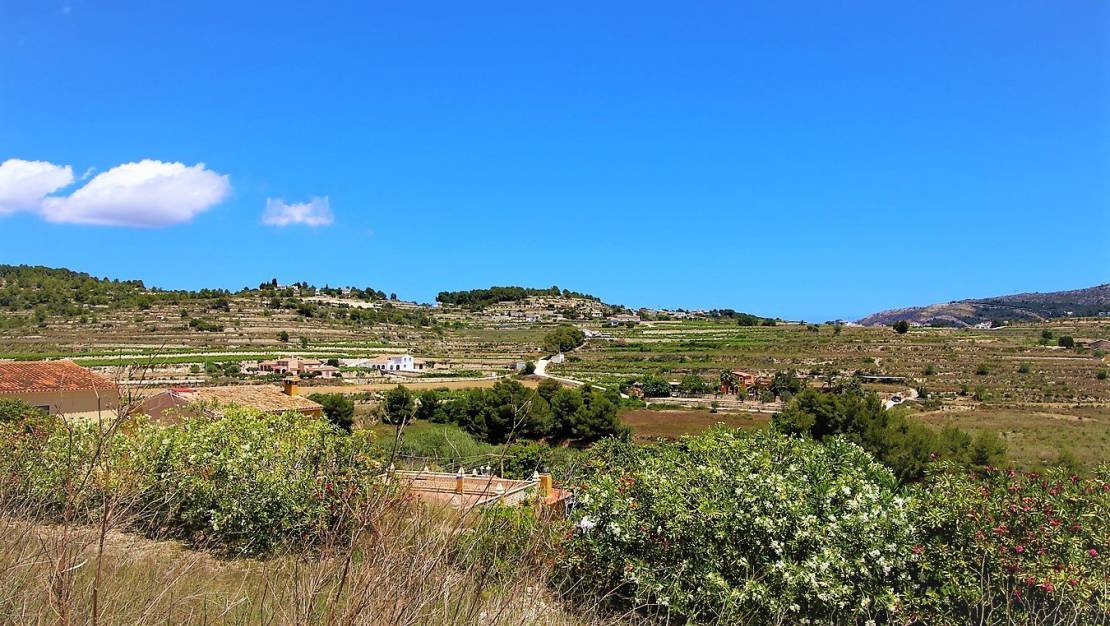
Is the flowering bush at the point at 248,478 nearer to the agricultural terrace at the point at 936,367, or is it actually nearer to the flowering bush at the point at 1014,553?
the flowering bush at the point at 1014,553

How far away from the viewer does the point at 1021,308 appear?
5285 inches

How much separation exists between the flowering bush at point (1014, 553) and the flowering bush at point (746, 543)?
261 millimetres

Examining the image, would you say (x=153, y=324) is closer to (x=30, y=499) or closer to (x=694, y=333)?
(x=694, y=333)

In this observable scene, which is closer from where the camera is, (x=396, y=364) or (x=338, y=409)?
(x=338, y=409)

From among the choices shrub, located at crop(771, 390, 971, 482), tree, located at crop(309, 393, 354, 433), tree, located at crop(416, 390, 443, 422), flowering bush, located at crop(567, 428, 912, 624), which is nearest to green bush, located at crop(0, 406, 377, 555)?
flowering bush, located at crop(567, 428, 912, 624)

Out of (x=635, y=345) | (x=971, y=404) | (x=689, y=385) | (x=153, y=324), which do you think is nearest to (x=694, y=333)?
(x=635, y=345)

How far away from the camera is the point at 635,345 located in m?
82.1

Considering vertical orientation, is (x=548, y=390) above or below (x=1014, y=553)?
below

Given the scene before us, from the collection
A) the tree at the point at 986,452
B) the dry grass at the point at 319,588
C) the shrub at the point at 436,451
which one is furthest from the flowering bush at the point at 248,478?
the tree at the point at 986,452

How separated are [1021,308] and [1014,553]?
154174 millimetres

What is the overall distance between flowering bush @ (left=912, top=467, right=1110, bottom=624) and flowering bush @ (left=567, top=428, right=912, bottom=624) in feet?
0.86

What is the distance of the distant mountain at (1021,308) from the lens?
11903 centimetres

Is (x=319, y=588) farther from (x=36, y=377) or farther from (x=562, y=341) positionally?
(x=562, y=341)

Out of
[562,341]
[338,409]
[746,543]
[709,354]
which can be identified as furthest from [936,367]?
[746,543]
